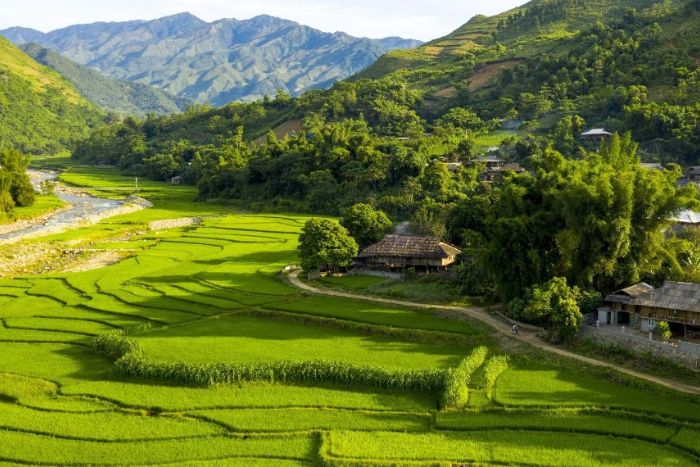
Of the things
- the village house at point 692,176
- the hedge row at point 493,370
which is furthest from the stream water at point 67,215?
the village house at point 692,176

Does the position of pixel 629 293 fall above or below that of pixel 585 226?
below

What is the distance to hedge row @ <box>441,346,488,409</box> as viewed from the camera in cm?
3088

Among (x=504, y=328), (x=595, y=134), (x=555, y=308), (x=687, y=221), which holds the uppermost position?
(x=595, y=134)

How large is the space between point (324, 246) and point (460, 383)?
80.9 feet

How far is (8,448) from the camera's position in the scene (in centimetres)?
2777

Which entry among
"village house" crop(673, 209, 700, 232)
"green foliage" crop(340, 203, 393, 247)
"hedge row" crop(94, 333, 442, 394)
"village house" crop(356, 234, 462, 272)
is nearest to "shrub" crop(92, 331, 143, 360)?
"hedge row" crop(94, 333, 442, 394)

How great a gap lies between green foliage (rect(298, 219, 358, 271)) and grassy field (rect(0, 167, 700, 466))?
5050 mm

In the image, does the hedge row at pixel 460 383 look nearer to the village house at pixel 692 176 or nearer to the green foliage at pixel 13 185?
the village house at pixel 692 176

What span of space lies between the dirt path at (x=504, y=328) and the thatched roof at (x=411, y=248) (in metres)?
7.15

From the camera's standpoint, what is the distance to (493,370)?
3447 centimetres

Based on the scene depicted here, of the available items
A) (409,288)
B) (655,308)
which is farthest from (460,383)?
(409,288)

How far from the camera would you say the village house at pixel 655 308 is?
1426 inches

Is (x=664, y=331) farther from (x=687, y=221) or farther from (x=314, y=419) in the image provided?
(x=687, y=221)

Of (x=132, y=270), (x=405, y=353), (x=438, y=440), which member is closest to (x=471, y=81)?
(x=132, y=270)
